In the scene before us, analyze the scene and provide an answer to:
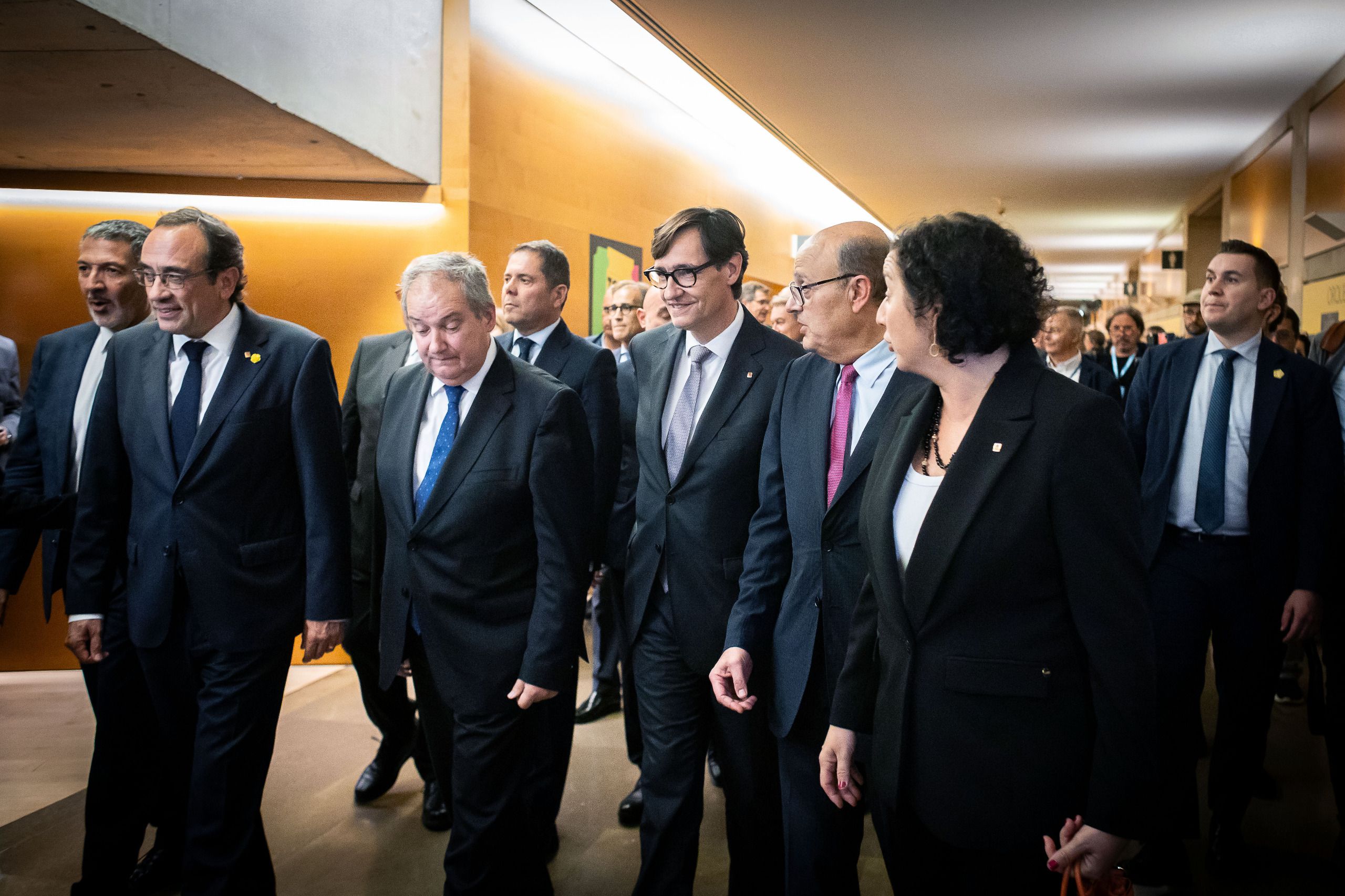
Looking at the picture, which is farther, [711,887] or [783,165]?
[783,165]

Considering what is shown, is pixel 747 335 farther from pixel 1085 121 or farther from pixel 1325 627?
pixel 1085 121

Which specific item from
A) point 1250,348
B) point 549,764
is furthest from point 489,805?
point 1250,348

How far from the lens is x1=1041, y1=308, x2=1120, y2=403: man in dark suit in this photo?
6.21 meters

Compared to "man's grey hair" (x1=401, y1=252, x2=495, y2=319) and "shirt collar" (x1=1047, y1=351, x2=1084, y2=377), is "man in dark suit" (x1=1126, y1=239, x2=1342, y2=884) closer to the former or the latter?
"man's grey hair" (x1=401, y1=252, x2=495, y2=319)

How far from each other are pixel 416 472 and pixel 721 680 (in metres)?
1.08

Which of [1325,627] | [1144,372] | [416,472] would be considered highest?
[1144,372]

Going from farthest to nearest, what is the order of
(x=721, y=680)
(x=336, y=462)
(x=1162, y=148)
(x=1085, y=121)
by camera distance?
1. (x=1162, y=148)
2. (x=1085, y=121)
3. (x=336, y=462)
4. (x=721, y=680)

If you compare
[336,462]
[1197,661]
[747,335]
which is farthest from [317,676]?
[1197,661]

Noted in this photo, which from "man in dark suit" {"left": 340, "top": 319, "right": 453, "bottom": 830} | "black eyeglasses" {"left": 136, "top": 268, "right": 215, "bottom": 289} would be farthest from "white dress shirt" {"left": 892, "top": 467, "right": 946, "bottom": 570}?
"man in dark suit" {"left": 340, "top": 319, "right": 453, "bottom": 830}

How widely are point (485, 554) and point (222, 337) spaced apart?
3.48 feet

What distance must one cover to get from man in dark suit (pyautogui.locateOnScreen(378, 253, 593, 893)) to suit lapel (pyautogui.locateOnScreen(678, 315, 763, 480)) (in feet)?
1.10

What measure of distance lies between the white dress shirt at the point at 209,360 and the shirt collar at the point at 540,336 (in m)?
1.30

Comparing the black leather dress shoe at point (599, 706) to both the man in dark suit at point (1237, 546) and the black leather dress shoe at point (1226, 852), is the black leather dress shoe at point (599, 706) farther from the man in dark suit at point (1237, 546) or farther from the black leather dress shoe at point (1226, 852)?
the black leather dress shoe at point (1226, 852)

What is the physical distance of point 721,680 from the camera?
243cm
